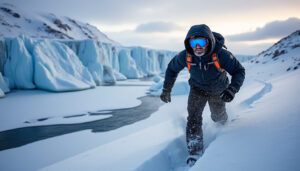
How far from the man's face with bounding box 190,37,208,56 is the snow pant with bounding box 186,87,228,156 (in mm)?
637

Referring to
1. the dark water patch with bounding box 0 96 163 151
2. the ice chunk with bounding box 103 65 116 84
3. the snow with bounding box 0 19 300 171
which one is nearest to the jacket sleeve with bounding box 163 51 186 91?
the snow with bounding box 0 19 300 171

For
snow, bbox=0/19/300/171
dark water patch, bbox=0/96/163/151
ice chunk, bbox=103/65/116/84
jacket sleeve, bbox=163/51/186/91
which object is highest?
jacket sleeve, bbox=163/51/186/91

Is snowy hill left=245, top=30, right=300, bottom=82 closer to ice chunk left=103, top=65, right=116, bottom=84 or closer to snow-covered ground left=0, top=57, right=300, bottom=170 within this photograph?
snow-covered ground left=0, top=57, right=300, bottom=170

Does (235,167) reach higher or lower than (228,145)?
higher

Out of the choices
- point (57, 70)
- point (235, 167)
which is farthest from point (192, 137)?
point (57, 70)

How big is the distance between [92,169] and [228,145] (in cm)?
161

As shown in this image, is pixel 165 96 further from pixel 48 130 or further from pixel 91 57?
pixel 91 57

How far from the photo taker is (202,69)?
2.02m

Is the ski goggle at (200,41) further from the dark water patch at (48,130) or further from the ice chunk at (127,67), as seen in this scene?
the ice chunk at (127,67)

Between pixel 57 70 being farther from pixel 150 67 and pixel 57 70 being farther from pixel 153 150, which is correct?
pixel 150 67

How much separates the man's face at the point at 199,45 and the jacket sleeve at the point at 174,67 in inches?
14.0

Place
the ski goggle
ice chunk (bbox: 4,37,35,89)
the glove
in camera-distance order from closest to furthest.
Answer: the ski goggle
the glove
ice chunk (bbox: 4,37,35,89)

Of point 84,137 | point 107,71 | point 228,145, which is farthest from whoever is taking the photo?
point 107,71

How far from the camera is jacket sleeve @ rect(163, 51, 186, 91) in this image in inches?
88.6
